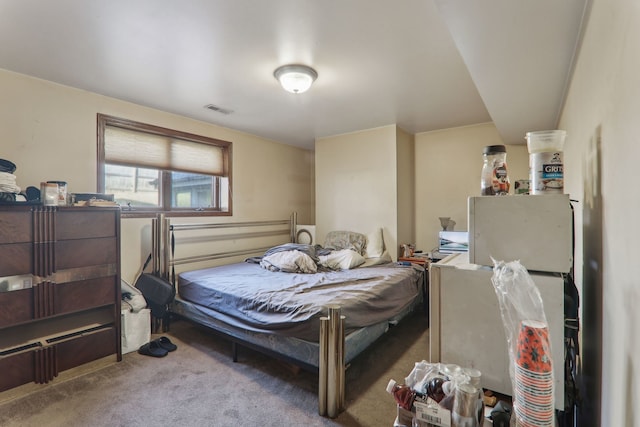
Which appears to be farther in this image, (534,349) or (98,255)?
(98,255)

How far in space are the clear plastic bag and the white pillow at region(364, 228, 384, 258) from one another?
3.10 m

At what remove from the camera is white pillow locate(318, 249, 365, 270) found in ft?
11.2

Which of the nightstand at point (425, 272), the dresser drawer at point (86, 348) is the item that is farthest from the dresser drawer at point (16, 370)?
the nightstand at point (425, 272)

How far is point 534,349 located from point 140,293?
3.15 m

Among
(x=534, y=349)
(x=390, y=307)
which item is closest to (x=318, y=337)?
(x=390, y=307)

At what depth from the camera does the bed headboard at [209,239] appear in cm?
313

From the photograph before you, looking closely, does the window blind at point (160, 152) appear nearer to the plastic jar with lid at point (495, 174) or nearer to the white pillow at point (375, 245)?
the white pillow at point (375, 245)

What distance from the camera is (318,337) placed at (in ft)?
6.44

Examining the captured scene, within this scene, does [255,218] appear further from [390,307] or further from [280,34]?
[280,34]

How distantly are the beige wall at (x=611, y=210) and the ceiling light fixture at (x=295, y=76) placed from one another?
164 cm

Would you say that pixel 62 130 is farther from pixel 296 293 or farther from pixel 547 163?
pixel 547 163

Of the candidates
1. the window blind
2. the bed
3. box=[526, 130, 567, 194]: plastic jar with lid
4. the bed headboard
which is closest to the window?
the window blind

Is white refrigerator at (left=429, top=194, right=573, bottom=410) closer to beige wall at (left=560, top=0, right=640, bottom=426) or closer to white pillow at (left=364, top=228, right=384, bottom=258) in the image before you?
beige wall at (left=560, top=0, right=640, bottom=426)

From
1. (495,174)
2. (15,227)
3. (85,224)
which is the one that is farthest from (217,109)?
(495,174)
